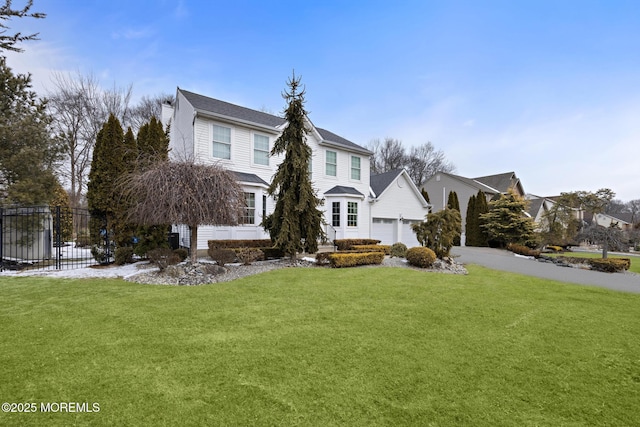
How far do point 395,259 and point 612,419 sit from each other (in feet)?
34.9

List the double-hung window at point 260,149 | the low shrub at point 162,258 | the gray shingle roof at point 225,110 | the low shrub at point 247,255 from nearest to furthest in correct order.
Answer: the low shrub at point 162,258 < the low shrub at point 247,255 < the gray shingle roof at point 225,110 < the double-hung window at point 260,149

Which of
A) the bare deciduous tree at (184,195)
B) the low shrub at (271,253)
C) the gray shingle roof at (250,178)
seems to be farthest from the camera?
the gray shingle roof at (250,178)

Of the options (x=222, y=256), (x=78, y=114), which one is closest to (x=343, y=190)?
(x=222, y=256)

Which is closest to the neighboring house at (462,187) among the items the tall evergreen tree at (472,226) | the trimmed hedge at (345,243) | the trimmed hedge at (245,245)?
the tall evergreen tree at (472,226)

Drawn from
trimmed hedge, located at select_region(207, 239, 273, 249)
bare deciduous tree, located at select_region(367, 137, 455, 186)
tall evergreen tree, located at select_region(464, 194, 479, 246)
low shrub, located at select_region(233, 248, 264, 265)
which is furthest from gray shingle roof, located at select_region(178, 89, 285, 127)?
bare deciduous tree, located at select_region(367, 137, 455, 186)

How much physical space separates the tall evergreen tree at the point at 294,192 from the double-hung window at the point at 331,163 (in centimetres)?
647

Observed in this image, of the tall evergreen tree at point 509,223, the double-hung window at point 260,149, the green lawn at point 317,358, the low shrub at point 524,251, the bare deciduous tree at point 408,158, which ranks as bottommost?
the low shrub at point 524,251

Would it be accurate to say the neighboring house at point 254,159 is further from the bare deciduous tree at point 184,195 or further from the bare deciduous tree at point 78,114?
the bare deciduous tree at point 78,114

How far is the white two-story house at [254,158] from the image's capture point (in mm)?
13688

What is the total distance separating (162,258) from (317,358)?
781 centimetres

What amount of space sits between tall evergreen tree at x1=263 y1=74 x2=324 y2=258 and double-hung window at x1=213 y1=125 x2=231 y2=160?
3787 millimetres

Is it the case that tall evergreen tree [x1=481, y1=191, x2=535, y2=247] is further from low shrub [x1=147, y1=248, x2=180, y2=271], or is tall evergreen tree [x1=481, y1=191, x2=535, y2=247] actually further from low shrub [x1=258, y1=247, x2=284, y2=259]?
low shrub [x1=147, y1=248, x2=180, y2=271]

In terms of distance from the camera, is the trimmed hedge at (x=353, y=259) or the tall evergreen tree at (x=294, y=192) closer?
the trimmed hedge at (x=353, y=259)

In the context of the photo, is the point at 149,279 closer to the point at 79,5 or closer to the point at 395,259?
the point at 395,259
